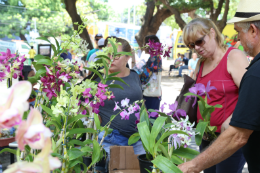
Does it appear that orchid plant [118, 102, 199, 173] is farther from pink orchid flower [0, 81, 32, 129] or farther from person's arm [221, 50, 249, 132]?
pink orchid flower [0, 81, 32, 129]

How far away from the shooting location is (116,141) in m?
1.90

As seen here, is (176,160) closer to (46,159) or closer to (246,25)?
(246,25)

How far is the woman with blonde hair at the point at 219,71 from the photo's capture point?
171 cm

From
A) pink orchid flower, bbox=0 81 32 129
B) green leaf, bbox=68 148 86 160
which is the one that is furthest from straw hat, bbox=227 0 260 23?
pink orchid flower, bbox=0 81 32 129

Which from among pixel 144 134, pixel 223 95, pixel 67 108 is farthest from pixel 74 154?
pixel 223 95

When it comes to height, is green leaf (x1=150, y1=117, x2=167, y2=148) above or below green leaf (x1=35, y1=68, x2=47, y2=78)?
below

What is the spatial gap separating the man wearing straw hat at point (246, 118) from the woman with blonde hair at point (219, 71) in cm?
49

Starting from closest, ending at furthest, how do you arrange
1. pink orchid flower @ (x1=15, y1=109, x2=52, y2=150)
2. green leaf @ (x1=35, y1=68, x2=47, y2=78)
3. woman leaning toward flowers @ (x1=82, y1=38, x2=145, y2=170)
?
1. pink orchid flower @ (x1=15, y1=109, x2=52, y2=150)
2. green leaf @ (x1=35, y1=68, x2=47, y2=78)
3. woman leaning toward flowers @ (x1=82, y1=38, x2=145, y2=170)

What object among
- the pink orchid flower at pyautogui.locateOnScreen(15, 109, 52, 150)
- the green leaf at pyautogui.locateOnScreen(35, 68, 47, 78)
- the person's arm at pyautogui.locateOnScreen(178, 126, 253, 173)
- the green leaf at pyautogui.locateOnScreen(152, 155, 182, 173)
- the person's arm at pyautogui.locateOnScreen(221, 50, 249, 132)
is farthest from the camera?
the person's arm at pyautogui.locateOnScreen(221, 50, 249, 132)

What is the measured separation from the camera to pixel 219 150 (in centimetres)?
110

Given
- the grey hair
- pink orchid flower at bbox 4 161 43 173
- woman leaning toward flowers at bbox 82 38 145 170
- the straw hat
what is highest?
the straw hat

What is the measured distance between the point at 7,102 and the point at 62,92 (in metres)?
0.56

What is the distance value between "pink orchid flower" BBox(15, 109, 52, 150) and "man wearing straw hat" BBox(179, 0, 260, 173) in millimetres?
807

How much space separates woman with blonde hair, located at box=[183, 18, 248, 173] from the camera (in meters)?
1.71
